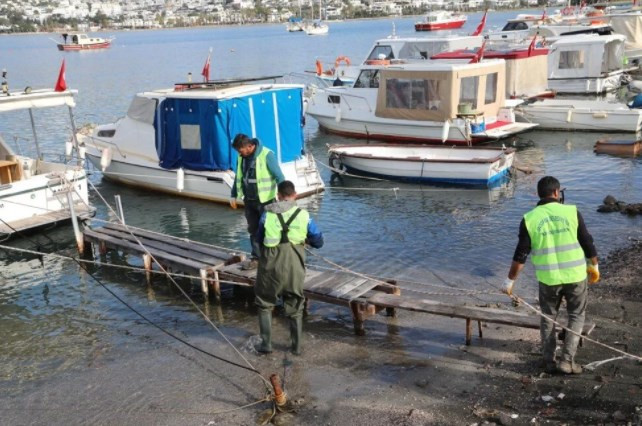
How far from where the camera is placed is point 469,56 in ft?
92.4

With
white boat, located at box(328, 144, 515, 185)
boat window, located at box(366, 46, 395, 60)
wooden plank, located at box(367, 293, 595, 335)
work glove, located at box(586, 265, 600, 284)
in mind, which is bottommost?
white boat, located at box(328, 144, 515, 185)

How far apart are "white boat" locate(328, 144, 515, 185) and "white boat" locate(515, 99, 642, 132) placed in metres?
7.82

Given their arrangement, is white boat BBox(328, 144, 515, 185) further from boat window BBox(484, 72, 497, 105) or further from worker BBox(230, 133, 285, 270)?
Result: worker BBox(230, 133, 285, 270)

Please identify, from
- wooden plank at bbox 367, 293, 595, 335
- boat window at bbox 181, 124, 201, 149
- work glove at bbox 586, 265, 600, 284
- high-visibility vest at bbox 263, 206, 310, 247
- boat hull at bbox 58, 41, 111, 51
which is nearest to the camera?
work glove at bbox 586, 265, 600, 284

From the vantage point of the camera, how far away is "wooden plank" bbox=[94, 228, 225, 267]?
37.9ft

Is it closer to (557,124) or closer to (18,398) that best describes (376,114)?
(557,124)

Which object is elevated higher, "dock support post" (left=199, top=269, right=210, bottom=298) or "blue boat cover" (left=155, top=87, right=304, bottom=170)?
"blue boat cover" (left=155, top=87, right=304, bottom=170)

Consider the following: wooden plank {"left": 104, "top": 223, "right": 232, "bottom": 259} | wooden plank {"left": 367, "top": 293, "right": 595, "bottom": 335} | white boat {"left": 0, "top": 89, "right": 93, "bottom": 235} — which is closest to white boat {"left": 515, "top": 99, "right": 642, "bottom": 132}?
white boat {"left": 0, "top": 89, "right": 93, "bottom": 235}

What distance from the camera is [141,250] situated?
41.0ft

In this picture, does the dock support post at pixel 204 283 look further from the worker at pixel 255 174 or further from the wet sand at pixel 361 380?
the worker at pixel 255 174

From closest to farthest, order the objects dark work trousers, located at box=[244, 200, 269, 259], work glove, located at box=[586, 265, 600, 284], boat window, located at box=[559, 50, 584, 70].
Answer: work glove, located at box=[586, 265, 600, 284] → dark work trousers, located at box=[244, 200, 269, 259] → boat window, located at box=[559, 50, 584, 70]

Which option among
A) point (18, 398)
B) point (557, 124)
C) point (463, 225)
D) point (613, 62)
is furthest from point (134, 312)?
point (613, 62)

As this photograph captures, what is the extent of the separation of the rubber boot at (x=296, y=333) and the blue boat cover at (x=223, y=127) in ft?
30.2

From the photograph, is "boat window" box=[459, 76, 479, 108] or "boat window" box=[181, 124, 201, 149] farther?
"boat window" box=[459, 76, 479, 108]
